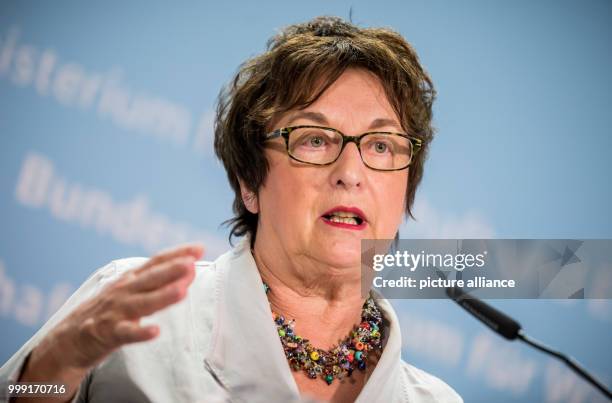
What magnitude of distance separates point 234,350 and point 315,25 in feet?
2.58

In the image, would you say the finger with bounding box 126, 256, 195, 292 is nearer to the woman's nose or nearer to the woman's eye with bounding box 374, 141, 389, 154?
the woman's nose

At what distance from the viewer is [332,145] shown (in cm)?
140

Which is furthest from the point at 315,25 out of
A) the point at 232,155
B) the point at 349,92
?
the point at 232,155

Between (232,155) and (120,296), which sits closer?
(120,296)

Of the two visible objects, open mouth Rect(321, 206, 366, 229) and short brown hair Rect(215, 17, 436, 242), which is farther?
short brown hair Rect(215, 17, 436, 242)

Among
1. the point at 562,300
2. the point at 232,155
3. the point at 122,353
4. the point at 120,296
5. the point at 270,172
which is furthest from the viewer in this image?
the point at 562,300

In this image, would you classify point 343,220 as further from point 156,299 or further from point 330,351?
point 156,299

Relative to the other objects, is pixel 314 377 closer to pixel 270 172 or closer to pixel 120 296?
pixel 270 172

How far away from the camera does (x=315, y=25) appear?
1.59 m

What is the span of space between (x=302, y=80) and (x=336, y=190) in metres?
0.26

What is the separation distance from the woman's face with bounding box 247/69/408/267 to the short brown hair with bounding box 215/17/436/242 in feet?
0.08

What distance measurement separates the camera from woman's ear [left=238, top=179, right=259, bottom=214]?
5.12 feet

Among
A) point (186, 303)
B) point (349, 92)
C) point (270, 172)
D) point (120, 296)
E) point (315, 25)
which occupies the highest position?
point (315, 25)

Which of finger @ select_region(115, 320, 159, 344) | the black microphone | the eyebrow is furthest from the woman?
the black microphone
